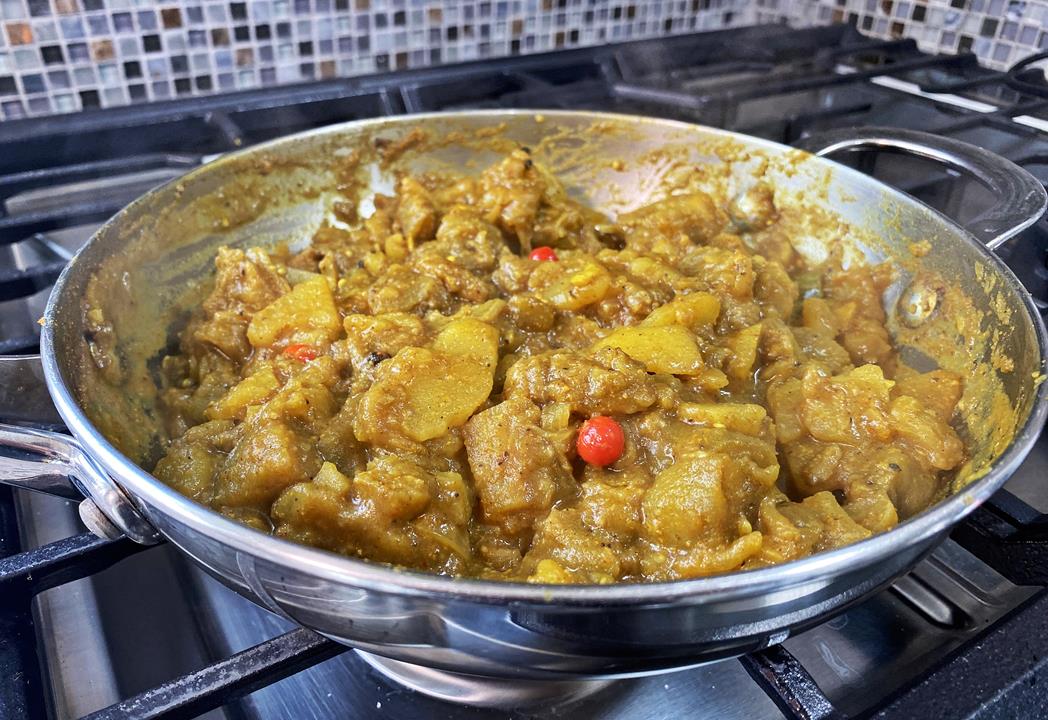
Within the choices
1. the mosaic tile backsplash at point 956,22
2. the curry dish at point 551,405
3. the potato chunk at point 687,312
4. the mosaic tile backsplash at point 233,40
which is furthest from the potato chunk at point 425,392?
the mosaic tile backsplash at point 956,22

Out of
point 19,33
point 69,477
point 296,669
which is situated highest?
point 19,33

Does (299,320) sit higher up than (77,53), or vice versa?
(77,53)

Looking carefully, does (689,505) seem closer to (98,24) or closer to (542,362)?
(542,362)

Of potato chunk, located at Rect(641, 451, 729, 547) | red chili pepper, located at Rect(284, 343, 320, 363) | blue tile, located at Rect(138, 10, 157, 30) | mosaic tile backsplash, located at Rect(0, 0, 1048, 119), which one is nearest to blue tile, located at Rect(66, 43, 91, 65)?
mosaic tile backsplash, located at Rect(0, 0, 1048, 119)

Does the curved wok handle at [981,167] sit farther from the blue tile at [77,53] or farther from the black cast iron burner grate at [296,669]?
the blue tile at [77,53]

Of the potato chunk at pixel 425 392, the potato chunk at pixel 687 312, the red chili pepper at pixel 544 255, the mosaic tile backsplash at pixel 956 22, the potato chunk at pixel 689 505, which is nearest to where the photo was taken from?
the potato chunk at pixel 689 505

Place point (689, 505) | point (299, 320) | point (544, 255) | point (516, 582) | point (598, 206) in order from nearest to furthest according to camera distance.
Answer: point (516, 582), point (689, 505), point (299, 320), point (544, 255), point (598, 206)

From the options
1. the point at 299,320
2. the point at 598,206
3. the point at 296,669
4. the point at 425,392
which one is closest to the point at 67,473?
the point at 296,669
